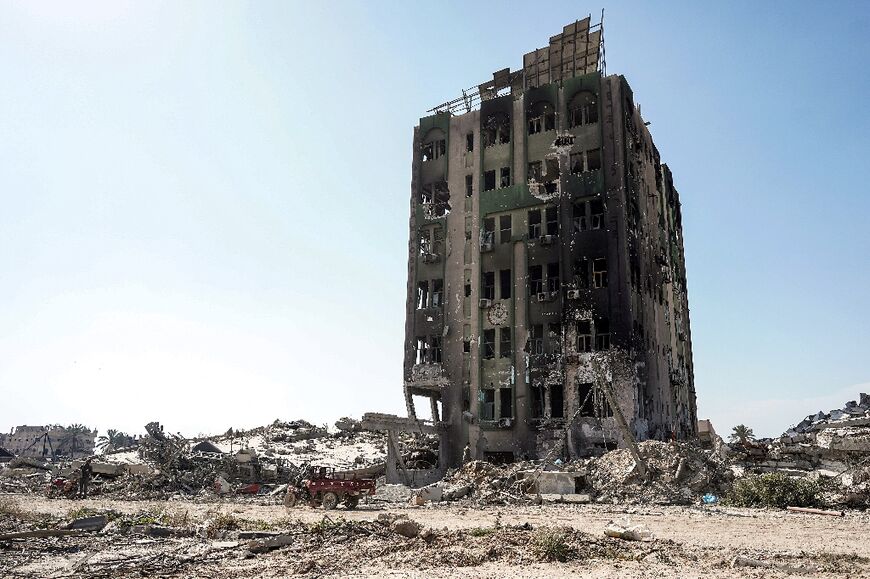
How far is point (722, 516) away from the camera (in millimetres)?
19797

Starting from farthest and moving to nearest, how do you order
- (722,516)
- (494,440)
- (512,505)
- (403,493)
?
(494,440) < (403,493) < (512,505) < (722,516)

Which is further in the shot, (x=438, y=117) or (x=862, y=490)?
(x=438, y=117)

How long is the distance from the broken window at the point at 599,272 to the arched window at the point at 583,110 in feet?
31.7

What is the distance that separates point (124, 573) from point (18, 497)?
24.5 m

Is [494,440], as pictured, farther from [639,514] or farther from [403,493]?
[639,514]

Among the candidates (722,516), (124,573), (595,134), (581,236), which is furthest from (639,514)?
(595,134)

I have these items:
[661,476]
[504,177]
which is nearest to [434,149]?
[504,177]

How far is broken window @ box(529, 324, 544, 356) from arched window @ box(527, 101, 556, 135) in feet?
44.7

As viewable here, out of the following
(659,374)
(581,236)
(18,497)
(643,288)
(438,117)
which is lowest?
(18,497)

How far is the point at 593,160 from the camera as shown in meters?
41.7

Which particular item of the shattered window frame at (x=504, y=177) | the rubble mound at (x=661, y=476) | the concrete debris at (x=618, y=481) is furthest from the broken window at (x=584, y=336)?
the shattered window frame at (x=504, y=177)

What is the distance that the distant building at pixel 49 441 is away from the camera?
8750 cm

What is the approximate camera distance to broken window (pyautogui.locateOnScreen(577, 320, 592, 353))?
125 ft

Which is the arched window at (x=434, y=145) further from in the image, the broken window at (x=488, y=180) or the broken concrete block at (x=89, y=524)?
the broken concrete block at (x=89, y=524)
